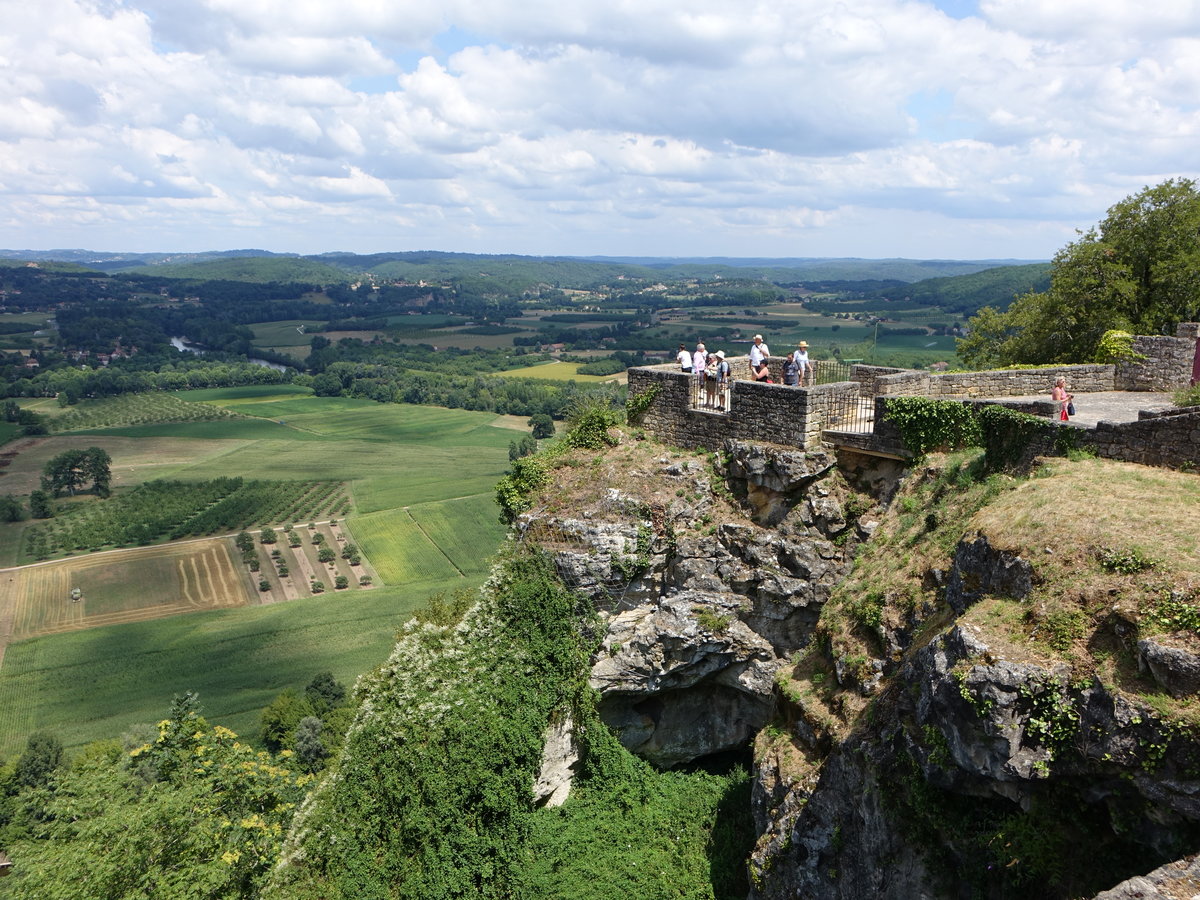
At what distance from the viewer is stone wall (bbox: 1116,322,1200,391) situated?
18.5 metres

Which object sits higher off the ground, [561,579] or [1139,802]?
[1139,802]

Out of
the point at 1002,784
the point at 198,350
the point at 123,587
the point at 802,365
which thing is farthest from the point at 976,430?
the point at 198,350

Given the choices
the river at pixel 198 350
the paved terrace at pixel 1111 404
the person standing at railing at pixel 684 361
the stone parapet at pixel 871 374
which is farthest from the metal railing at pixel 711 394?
the river at pixel 198 350

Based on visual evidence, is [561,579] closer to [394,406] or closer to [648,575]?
[648,575]

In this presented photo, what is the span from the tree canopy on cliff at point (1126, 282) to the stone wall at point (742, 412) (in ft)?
42.0

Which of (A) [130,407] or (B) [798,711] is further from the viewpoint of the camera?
(A) [130,407]

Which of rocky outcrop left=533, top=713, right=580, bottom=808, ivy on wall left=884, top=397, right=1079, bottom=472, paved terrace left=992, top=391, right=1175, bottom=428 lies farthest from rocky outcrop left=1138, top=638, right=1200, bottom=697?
rocky outcrop left=533, top=713, right=580, bottom=808

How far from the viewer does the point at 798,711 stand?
1294 centimetres

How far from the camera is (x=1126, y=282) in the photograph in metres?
24.1

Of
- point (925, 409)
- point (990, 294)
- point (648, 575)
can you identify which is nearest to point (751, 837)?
point (648, 575)

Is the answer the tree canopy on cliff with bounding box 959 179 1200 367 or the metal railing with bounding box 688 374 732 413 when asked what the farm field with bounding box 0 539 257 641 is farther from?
the tree canopy on cliff with bounding box 959 179 1200 367

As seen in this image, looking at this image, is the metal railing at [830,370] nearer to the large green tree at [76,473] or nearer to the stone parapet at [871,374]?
the stone parapet at [871,374]

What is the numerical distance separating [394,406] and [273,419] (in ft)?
60.6

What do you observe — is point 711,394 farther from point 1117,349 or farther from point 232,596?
point 232,596
